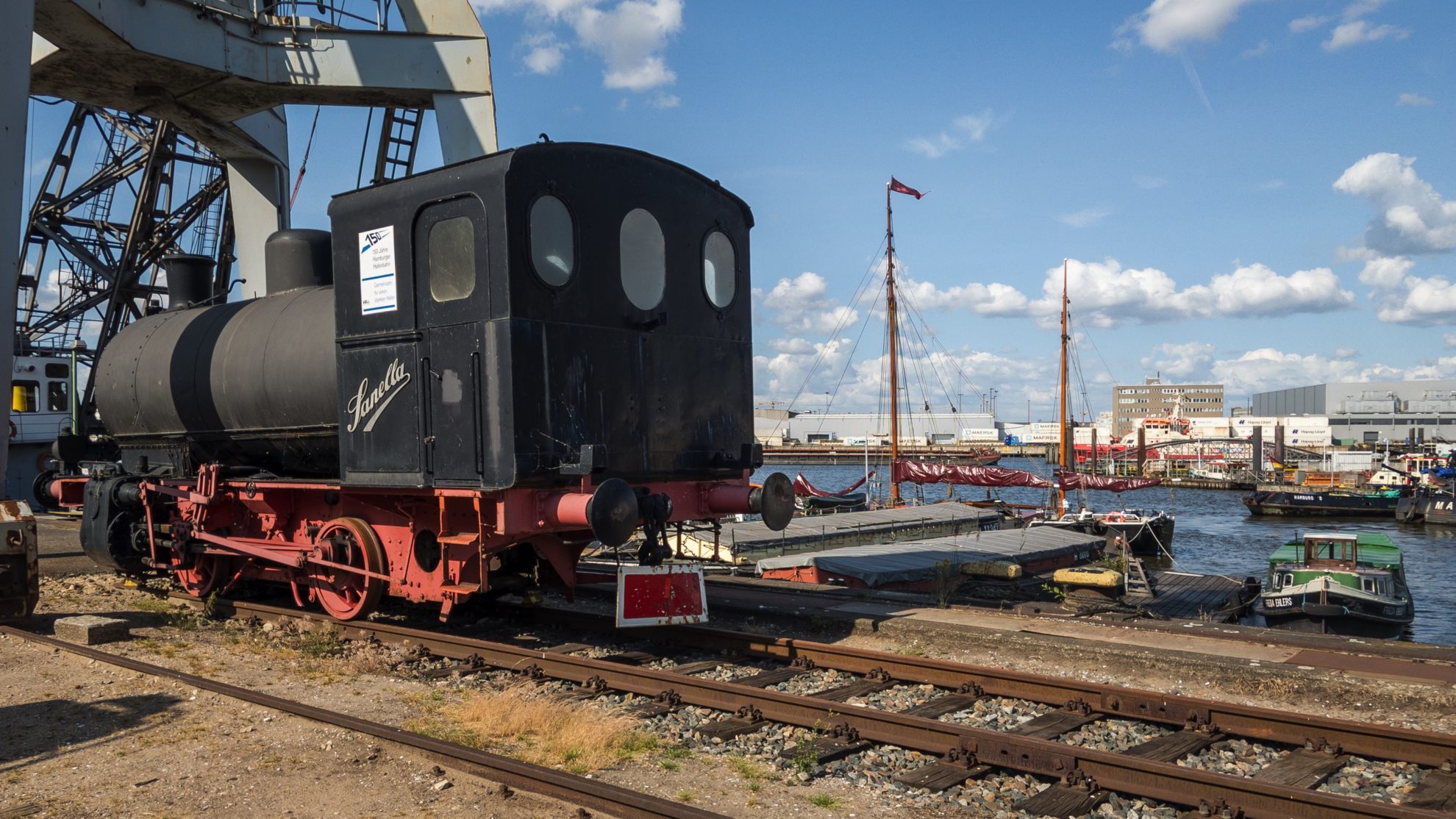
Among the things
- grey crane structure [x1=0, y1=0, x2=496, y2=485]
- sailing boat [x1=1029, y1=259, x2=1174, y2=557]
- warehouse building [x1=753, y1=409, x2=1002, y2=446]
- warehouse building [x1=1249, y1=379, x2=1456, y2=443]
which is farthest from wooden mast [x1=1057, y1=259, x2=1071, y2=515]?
warehouse building [x1=753, y1=409, x2=1002, y2=446]

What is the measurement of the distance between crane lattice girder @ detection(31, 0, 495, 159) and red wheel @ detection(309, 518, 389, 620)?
7407mm

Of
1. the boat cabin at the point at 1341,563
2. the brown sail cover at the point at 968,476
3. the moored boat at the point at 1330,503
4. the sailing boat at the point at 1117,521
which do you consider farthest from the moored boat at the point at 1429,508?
the boat cabin at the point at 1341,563

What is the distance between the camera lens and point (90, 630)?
28.6 feet

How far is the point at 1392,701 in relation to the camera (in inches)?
254

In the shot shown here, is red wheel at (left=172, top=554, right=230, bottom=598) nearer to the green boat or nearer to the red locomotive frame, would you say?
the red locomotive frame

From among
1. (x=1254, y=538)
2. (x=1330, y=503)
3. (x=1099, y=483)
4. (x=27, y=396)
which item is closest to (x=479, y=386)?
(x=27, y=396)

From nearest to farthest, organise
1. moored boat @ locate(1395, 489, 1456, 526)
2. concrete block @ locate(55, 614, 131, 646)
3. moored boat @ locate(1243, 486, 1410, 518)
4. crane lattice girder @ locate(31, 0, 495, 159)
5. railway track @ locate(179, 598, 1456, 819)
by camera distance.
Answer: railway track @ locate(179, 598, 1456, 819) < concrete block @ locate(55, 614, 131, 646) < crane lattice girder @ locate(31, 0, 495, 159) < moored boat @ locate(1395, 489, 1456, 526) < moored boat @ locate(1243, 486, 1410, 518)

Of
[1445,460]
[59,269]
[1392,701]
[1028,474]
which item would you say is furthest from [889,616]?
[1445,460]

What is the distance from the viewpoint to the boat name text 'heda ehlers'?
785cm

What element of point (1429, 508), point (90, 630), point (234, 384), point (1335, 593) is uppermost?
point (234, 384)

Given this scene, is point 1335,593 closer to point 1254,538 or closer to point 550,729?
point 550,729

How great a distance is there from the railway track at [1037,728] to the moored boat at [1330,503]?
55793mm

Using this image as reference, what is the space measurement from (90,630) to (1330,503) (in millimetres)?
60317

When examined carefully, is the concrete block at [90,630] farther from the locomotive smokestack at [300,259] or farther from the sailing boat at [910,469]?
the sailing boat at [910,469]
